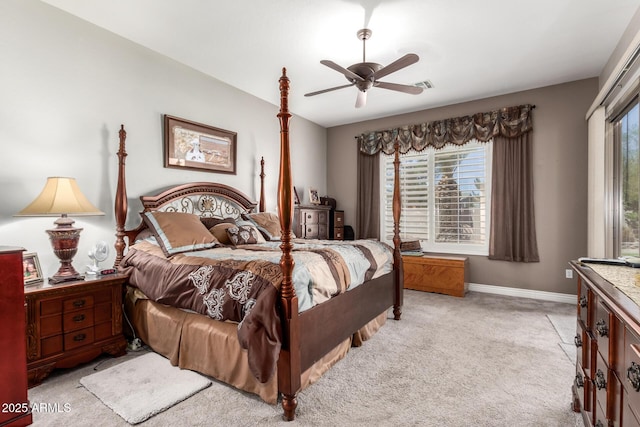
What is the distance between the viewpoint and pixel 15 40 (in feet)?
7.98

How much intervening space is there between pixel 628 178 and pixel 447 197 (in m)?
2.16

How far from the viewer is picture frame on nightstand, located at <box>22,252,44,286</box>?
7.50 feet

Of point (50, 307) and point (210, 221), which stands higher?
point (210, 221)

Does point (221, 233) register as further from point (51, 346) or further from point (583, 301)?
point (583, 301)

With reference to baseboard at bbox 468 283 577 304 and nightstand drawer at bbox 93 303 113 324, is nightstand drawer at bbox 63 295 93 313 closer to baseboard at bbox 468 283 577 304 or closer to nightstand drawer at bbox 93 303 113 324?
nightstand drawer at bbox 93 303 113 324

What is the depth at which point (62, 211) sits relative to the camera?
229 cm

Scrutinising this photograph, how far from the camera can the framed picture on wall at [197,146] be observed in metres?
3.50

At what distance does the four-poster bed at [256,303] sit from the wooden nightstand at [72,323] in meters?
0.21

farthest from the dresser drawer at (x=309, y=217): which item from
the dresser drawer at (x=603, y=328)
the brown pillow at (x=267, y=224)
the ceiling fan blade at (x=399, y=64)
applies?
the dresser drawer at (x=603, y=328)

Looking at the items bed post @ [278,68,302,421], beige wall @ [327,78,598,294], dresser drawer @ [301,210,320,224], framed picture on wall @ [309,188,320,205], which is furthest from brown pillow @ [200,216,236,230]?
beige wall @ [327,78,598,294]

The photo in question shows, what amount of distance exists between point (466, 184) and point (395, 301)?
7.92 feet

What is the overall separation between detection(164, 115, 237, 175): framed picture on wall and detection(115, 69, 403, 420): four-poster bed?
15.4 inches

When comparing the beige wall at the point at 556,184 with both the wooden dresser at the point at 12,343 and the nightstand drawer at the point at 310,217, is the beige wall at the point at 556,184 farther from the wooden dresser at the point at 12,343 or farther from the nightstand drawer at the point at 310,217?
the wooden dresser at the point at 12,343

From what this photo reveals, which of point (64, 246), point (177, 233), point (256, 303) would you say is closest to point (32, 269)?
point (64, 246)
